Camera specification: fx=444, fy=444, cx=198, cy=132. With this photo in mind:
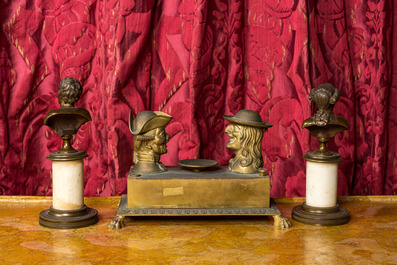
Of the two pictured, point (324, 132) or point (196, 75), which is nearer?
point (324, 132)

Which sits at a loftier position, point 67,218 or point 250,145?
point 250,145

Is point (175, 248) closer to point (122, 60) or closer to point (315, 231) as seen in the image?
point (315, 231)

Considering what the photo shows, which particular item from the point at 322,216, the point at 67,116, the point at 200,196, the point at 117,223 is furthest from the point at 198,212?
the point at 67,116

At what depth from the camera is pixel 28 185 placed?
62.4 inches

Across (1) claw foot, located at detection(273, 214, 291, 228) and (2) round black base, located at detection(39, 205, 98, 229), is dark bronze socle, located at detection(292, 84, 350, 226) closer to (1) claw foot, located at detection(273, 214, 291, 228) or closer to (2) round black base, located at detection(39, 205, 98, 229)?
(1) claw foot, located at detection(273, 214, 291, 228)

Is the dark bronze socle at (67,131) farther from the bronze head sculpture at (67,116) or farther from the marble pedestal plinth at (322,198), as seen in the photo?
the marble pedestal plinth at (322,198)

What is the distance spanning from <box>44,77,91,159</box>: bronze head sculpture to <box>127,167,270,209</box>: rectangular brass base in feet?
0.67

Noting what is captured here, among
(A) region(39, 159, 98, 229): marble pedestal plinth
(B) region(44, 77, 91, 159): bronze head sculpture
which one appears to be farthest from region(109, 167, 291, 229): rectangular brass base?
(B) region(44, 77, 91, 159): bronze head sculpture

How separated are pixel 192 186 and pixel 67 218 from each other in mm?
367

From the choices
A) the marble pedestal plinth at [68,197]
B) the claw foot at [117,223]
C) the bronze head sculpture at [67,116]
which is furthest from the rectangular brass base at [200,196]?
the bronze head sculpture at [67,116]

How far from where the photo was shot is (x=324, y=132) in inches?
52.6

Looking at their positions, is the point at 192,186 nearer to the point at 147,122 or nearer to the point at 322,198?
the point at 147,122

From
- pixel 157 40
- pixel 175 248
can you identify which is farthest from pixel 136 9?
pixel 175 248

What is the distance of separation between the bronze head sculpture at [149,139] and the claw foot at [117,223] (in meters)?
0.14
